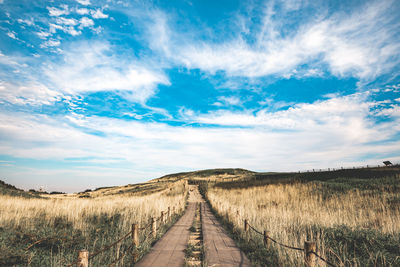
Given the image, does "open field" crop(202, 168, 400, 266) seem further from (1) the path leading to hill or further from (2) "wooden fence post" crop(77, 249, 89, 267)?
(2) "wooden fence post" crop(77, 249, 89, 267)

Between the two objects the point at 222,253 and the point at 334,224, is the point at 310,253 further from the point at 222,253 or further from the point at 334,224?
the point at 334,224

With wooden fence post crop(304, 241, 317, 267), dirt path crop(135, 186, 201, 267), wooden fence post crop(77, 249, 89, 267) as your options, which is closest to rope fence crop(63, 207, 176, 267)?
wooden fence post crop(77, 249, 89, 267)

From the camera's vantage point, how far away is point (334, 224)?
8.83m

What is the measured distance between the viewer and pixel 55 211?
40.8 ft

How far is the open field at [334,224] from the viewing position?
19.2 feet

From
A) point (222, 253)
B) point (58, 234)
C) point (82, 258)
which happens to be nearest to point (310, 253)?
point (222, 253)

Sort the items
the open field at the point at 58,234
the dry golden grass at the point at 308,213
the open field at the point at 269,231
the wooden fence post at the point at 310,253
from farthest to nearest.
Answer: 1. the dry golden grass at the point at 308,213
2. the open field at the point at 58,234
3. the open field at the point at 269,231
4. the wooden fence post at the point at 310,253

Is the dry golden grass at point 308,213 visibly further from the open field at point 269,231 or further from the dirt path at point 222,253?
the dirt path at point 222,253

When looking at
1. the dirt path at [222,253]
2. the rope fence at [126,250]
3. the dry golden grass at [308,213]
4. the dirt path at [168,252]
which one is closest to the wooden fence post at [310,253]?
the dry golden grass at [308,213]

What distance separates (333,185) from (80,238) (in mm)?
20013

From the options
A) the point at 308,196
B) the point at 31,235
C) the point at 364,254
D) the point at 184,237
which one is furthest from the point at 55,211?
the point at 308,196

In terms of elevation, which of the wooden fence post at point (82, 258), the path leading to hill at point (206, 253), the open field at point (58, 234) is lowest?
the path leading to hill at point (206, 253)

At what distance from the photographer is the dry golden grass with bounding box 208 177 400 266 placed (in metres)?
7.59

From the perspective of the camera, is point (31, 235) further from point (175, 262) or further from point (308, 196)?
point (308, 196)
